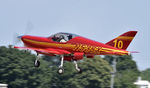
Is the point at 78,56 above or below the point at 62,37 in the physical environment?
below

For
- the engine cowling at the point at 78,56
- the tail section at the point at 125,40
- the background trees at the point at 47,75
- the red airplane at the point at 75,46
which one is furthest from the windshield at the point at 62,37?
the background trees at the point at 47,75

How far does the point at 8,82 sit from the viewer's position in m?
111

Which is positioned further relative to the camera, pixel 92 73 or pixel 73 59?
pixel 92 73

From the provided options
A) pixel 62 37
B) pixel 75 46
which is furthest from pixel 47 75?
pixel 75 46

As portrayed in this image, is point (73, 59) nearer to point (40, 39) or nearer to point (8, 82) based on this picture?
point (40, 39)

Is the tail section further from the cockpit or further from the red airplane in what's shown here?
the cockpit

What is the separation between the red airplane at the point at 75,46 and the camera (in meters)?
36.6

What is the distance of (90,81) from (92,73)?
284 centimetres

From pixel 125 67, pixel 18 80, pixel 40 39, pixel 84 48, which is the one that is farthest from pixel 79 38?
pixel 125 67

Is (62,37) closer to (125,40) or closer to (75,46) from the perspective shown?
(75,46)

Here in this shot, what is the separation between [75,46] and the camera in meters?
36.8

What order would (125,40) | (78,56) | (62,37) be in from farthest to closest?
(62,37) → (125,40) → (78,56)

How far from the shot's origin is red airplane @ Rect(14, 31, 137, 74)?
36625 mm

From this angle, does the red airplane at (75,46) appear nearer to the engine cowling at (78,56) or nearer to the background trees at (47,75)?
the engine cowling at (78,56)
